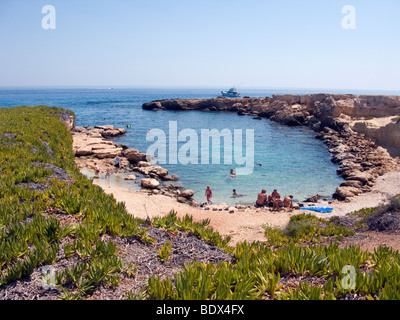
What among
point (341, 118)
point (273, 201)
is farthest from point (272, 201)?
point (341, 118)

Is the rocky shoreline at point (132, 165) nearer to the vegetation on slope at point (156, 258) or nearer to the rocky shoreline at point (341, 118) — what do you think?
the rocky shoreline at point (341, 118)

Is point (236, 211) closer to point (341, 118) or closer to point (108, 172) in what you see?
point (108, 172)

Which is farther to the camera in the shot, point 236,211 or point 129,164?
point 129,164

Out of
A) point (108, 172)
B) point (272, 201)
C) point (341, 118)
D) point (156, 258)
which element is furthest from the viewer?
point (341, 118)

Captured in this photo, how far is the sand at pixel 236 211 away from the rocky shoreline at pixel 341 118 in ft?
4.27

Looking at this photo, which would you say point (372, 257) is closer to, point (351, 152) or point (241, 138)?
point (351, 152)

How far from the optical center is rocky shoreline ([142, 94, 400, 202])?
23.3 m

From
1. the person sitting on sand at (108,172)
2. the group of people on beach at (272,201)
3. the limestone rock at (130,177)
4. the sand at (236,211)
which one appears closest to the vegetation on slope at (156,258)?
the sand at (236,211)

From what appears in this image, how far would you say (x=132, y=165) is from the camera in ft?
83.0

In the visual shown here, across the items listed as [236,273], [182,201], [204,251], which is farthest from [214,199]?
[236,273]

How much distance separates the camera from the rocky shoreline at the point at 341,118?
2330 cm

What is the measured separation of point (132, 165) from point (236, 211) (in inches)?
510

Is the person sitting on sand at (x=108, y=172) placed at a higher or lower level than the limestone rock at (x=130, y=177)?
higher

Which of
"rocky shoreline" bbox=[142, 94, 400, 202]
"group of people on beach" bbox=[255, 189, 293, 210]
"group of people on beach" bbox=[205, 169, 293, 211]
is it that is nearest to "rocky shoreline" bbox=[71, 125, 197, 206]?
"group of people on beach" bbox=[205, 169, 293, 211]
